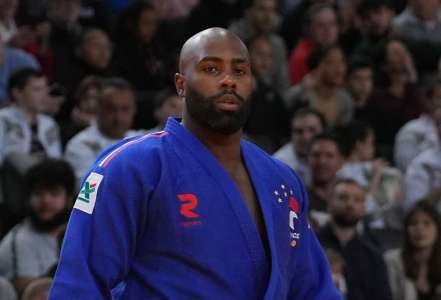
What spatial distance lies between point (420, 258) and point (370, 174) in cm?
117

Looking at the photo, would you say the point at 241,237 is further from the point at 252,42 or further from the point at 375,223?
the point at 252,42

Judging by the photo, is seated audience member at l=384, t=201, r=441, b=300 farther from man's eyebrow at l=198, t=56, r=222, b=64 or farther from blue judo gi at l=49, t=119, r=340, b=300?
man's eyebrow at l=198, t=56, r=222, b=64

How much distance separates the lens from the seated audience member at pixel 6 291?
6.73 metres

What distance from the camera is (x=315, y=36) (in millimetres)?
11133

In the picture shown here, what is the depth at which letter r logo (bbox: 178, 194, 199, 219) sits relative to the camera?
343 centimetres

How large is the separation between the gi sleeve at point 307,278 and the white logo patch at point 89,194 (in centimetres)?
69

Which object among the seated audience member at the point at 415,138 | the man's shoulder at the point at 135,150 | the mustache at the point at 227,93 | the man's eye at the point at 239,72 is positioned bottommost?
the seated audience member at the point at 415,138

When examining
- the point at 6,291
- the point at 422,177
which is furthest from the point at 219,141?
the point at 422,177

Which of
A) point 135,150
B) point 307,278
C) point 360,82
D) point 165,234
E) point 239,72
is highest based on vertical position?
point 239,72

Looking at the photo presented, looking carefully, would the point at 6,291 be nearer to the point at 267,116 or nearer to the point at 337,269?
the point at 337,269

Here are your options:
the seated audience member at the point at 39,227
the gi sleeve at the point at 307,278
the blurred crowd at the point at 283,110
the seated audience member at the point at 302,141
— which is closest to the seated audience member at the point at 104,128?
the blurred crowd at the point at 283,110

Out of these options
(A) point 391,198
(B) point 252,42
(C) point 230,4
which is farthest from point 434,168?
(C) point 230,4

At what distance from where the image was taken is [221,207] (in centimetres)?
349

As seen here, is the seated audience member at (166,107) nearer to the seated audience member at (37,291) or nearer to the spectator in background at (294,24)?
the seated audience member at (37,291)
